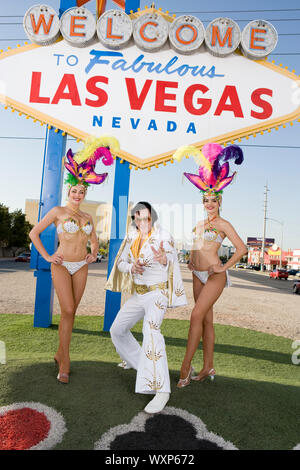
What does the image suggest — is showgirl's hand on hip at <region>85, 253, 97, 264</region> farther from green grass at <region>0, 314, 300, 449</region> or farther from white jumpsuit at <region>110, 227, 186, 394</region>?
green grass at <region>0, 314, 300, 449</region>

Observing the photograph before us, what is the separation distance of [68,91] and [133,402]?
3.71 meters

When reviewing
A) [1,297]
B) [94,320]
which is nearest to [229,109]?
[94,320]

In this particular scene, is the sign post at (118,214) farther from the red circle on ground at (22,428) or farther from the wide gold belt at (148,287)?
the red circle on ground at (22,428)

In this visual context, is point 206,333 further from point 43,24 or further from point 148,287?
point 43,24

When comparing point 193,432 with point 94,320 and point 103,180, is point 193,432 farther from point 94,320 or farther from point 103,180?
point 94,320

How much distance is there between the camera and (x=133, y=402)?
8.66ft

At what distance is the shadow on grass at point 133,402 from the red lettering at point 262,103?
10.1 ft

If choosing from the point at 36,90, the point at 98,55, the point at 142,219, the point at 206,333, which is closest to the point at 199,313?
the point at 206,333

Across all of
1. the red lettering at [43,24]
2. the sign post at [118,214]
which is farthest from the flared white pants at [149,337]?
the red lettering at [43,24]

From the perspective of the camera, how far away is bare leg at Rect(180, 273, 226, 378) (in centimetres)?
304

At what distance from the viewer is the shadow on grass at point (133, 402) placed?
90.6 inches

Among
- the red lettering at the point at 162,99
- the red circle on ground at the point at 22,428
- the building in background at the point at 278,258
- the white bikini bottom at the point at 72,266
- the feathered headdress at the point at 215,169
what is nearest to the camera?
the red circle on ground at the point at 22,428

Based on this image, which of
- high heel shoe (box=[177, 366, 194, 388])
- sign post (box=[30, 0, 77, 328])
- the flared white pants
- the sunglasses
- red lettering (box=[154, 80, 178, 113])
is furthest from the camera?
sign post (box=[30, 0, 77, 328])

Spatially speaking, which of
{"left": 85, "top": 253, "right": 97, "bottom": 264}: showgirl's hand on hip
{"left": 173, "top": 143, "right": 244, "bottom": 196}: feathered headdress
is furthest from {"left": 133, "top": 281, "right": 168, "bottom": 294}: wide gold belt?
{"left": 173, "top": 143, "right": 244, "bottom": 196}: feathered headdress
